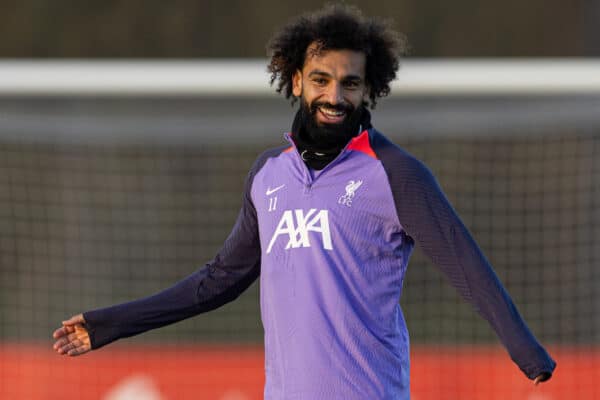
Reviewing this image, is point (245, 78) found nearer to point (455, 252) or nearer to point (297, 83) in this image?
point (297, 83)

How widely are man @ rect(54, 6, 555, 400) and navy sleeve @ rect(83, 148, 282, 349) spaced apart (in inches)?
9.0

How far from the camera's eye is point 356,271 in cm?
339

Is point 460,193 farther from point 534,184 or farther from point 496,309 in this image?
point 496,309

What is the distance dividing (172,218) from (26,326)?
152 cm

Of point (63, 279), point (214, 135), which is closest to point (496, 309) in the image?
point (214, 135)

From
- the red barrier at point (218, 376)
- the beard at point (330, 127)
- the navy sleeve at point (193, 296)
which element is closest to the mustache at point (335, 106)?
the beard at point (330, 127)

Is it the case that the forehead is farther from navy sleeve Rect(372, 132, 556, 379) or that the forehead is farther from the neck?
navy sleeve Rect(372, 132, 556, 379)

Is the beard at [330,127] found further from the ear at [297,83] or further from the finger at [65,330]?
the finger at [65,330]

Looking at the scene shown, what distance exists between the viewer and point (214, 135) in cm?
780

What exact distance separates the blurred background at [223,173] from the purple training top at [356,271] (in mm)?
2754

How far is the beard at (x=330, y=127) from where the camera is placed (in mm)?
3498

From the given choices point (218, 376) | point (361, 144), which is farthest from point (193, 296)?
point (218, 376)

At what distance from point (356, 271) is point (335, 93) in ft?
1.72

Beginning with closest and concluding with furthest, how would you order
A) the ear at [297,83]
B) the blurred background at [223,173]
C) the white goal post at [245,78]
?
1. the ear at [297,83]
2. the white goal post at [245,78]
3. the blurred background at [223,173]
